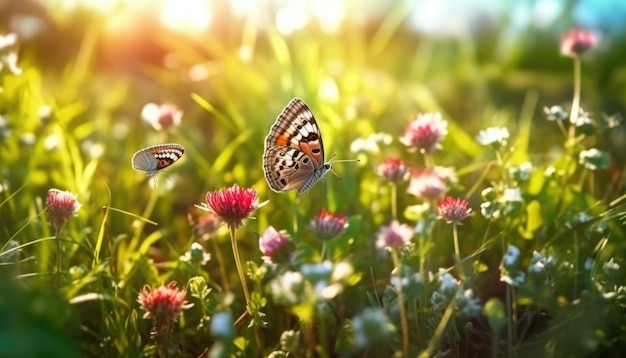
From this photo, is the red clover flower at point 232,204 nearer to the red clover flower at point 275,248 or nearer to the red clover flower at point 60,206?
the red clover flower at point 275,248

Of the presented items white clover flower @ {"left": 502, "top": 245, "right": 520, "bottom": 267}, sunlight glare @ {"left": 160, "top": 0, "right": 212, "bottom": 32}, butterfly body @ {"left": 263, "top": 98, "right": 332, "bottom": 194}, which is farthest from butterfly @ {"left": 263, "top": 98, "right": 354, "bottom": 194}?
sunlight glare @ {"left": 160, "top": 0, "right": 212, "bottom": 32}

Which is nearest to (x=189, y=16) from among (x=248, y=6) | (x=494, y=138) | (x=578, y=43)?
(x=248, y=6)

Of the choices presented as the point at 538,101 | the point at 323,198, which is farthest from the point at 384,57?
the point at 323,198

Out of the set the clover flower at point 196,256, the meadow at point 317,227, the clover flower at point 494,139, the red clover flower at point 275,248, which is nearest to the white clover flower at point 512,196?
the meadow at point 317,227

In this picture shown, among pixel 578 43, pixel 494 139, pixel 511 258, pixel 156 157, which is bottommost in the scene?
pixel 511 258

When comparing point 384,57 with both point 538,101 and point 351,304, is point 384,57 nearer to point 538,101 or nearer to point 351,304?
point 538,101

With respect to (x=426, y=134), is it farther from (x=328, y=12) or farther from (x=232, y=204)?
(x=328, y=12)
